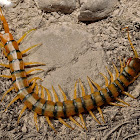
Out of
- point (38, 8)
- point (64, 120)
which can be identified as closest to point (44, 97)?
point (64, 120)

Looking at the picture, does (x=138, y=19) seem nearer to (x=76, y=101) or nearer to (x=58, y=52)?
(x=58, y=52)

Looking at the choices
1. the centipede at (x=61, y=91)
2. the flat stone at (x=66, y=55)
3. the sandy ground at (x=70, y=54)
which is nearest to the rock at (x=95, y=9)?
the sandy ground at (x=70, y=54)

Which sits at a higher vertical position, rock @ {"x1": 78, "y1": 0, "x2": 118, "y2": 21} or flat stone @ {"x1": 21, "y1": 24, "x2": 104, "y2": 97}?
rock @ {"x1": 78, "y1": 0, "x2": 118, "y2": 21}

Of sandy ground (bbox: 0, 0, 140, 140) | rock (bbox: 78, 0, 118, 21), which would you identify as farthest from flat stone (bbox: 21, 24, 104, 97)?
rock (bbox: 78, 0, 118, 21)

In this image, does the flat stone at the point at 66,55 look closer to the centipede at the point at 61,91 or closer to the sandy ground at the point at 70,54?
the sandy ground at the point at 70,54

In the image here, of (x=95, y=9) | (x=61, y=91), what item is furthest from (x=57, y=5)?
(x=61, y=91)

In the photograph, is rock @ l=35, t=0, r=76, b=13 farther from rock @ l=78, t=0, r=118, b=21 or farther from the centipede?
the centipede
